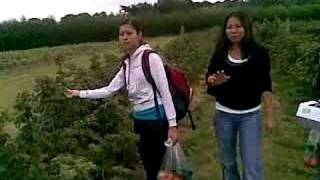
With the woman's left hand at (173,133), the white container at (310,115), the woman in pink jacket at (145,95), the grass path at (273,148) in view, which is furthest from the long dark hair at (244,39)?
the grass path at (273,148)

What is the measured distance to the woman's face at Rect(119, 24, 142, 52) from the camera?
17.5 feet

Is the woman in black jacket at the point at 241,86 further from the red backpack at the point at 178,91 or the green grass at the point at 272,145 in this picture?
the green grass at the point at 272,145

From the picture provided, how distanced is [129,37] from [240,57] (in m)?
0.83

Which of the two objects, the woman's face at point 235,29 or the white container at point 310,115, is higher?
the woman's face at point 235,29

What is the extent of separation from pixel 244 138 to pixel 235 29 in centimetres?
80

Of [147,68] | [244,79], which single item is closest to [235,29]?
[244,79]

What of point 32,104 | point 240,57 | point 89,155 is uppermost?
point 240,57

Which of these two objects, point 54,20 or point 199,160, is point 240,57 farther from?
A: point 54,20

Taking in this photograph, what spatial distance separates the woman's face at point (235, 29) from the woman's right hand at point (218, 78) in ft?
0.84

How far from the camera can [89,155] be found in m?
6.26

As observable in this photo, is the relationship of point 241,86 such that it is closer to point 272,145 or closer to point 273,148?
point 273,148

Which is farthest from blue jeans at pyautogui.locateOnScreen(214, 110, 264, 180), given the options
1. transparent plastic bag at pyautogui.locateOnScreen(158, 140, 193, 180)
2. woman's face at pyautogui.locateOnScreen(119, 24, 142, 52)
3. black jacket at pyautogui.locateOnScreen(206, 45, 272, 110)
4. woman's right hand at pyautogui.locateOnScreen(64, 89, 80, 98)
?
woman's right hand at pyautogui.locateOnScreen(64, 89, 80, 98)

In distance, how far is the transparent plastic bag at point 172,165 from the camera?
17.6ft

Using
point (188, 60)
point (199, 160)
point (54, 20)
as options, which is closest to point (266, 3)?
point (54, 20)
